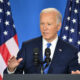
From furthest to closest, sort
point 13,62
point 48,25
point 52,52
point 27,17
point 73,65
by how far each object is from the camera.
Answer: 1. point 27,17
2. point 48,25
3. point 52,52
4. point 73,65
5. point 13,62

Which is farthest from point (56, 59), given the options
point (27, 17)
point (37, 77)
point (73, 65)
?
point (27, 17)

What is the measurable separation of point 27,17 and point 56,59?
1.70 metres

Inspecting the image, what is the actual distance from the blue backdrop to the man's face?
1.19m

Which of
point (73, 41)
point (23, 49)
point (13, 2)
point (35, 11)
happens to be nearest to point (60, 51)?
point (23, 49)

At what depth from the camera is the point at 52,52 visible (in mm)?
2434

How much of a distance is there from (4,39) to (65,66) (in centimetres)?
170

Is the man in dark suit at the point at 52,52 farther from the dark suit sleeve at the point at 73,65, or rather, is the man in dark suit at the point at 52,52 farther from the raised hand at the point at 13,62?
the raised hand at the point at 13,62

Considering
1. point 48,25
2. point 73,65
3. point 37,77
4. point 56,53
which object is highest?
point 48,25

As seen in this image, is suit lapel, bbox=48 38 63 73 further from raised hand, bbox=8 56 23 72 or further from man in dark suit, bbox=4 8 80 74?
raised hand, bbox=8 56 23 72

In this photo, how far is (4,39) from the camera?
3664mm

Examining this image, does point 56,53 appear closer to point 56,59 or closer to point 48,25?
point 56,59

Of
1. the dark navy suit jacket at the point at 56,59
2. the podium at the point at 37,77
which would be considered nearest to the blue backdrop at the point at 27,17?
the dark navy suit jacket at the point at 56,59

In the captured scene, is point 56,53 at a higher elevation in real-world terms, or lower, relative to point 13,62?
lower

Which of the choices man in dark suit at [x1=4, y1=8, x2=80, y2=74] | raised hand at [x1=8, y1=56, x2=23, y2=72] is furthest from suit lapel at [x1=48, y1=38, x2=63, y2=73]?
raised hand at [x1=8, y1=56, x2=23, y2=72]
